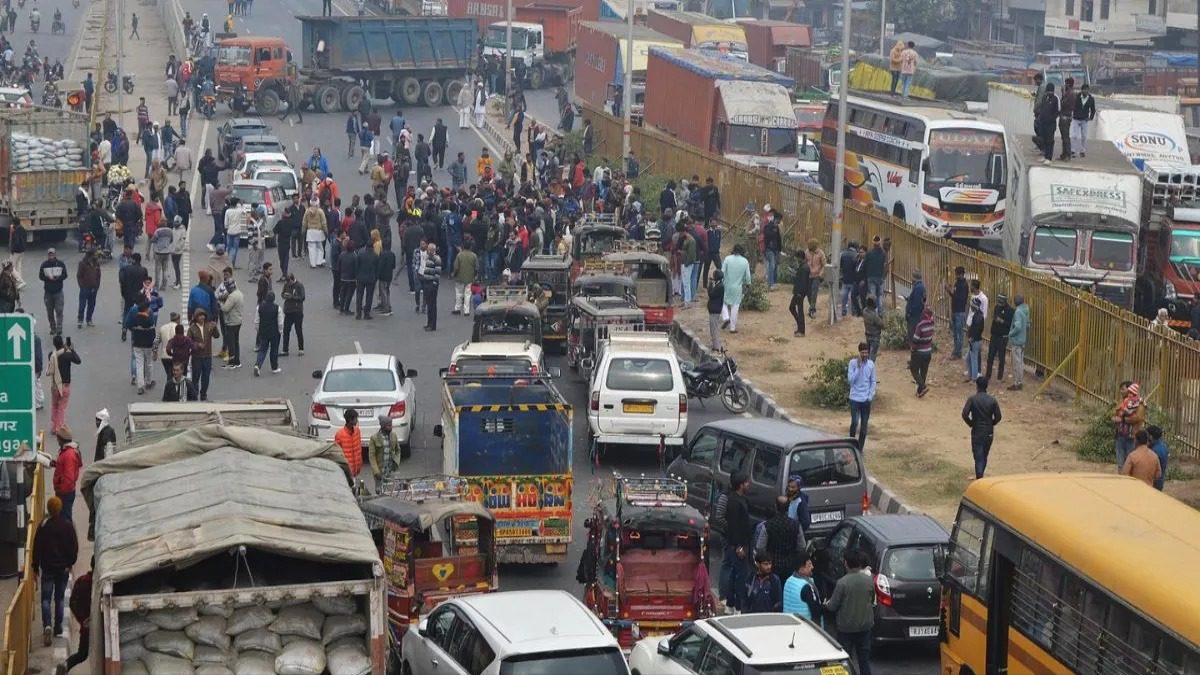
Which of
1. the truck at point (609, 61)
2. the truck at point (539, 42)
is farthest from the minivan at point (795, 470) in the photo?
the truck at point (539, 42)

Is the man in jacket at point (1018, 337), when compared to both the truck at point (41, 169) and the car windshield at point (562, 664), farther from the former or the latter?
the truck at point (41, 169)

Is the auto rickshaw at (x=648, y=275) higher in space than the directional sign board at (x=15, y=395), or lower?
lower

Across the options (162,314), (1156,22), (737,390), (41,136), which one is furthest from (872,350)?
(1156,22)

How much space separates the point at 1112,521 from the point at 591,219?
24.7m

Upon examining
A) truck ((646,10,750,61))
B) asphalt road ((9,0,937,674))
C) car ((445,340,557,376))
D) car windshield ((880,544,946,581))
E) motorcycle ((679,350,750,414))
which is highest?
truck ((646,10,750,61))

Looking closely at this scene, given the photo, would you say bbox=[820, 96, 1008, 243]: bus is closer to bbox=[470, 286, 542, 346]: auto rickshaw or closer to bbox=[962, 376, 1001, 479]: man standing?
bbox=[470, 286, 542, 346]: auto rickshaw

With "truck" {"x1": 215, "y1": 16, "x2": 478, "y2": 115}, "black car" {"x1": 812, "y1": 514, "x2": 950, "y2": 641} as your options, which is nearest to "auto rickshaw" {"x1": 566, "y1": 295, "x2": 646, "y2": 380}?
"black car" {"x1": 812, "y1": 514, "x2": 950, "y2": 641}

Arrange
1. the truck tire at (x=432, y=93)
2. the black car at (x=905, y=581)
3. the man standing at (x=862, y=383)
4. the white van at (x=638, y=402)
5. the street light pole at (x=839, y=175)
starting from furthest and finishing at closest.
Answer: the truck tire at (x=432, y=93), the street light pole at (x=839, y=175), the man standing at (x=862, y=383), the white van at (x=638, y=402), the black car at (x=905, y=581)

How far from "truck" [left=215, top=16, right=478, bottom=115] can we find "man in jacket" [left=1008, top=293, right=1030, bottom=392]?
38.9 m

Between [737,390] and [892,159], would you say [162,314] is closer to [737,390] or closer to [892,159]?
[737,390]

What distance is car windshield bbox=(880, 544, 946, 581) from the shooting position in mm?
17016

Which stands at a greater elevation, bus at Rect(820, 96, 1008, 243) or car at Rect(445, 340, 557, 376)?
bus at Rect(820, 96, 1008, 243)

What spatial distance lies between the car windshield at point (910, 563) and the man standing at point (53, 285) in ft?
56.0

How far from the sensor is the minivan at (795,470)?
65.3 ft
